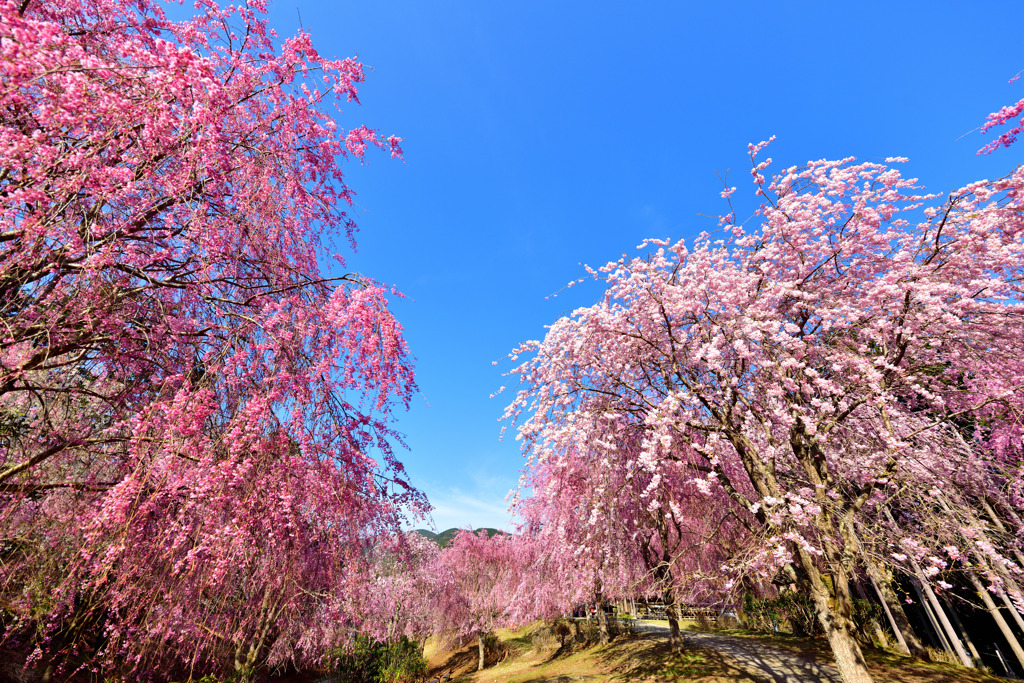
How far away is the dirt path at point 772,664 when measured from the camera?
885 centimetres

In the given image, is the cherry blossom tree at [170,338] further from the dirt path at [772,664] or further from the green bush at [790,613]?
the green bush at [790,613]

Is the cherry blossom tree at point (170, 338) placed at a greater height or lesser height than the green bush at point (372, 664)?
greater

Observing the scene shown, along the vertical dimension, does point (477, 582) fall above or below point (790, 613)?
above

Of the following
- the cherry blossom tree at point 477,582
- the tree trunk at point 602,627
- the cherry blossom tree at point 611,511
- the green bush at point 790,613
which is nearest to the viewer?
the cherry blossom tree at point 611,511

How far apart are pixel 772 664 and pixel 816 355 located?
7.59 metres

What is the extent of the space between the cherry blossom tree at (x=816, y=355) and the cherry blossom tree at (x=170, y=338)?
4.40 metres

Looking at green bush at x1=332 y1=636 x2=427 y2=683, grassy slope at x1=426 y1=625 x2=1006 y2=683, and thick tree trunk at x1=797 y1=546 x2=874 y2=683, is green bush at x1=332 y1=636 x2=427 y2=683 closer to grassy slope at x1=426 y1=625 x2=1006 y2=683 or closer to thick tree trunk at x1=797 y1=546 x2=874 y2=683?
grassy slope at x1=426 y1=625 x2=1006 y2=683

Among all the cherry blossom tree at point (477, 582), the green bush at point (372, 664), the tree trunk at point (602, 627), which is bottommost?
the green bush at point (372, 664)

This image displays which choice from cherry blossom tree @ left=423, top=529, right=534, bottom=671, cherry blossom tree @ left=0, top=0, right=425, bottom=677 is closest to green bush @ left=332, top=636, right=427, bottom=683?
cherry blossom tree @ left=423, top=529, right=534, bottom=671

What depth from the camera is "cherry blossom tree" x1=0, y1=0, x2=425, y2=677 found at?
4.12 m

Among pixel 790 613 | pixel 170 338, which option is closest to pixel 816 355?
pixel 170 338

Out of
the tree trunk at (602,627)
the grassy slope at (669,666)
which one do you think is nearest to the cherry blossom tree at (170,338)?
the grassy slope at (669,666)

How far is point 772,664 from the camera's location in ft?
33.0

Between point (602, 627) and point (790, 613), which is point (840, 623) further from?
point (602, 627)
